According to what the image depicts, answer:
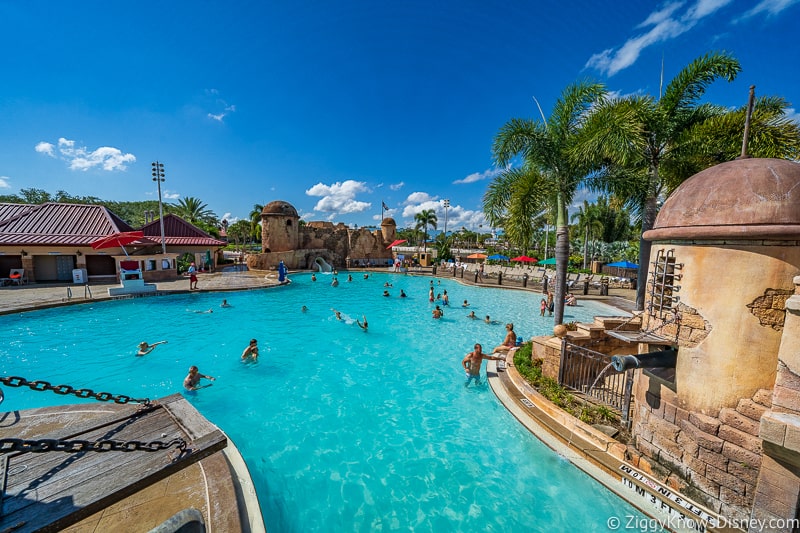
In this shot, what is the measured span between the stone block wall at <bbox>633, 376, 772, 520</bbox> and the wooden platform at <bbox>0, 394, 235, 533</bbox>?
6.10 meters

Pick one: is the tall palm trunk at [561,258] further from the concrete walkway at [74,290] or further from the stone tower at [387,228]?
the stone tower at [387,228]

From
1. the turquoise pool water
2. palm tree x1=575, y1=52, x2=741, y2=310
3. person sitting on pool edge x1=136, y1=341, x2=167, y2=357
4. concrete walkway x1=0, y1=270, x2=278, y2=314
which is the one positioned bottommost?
the turquoise pool water

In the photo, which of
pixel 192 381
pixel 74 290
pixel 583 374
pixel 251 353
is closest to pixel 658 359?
pixel 583 374

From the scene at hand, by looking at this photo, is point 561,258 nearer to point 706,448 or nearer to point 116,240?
point 706,448

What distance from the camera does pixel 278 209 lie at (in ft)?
114

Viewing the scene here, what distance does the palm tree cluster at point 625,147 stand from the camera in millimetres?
8089

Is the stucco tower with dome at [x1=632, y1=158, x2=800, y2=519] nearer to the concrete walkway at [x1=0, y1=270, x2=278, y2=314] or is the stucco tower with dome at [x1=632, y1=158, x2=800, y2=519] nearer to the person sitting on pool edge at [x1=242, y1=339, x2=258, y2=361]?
the person sitting on pool edge at [x1=242, y1=339, x2=258, y2=361]

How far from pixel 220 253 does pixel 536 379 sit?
4026 cm

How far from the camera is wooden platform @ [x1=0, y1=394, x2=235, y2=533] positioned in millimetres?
2207

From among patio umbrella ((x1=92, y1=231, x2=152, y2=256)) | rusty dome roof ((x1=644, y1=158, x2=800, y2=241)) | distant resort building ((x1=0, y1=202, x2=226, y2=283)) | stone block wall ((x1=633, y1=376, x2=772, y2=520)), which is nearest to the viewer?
rusty dome roof ((x1=644, y1=158, x2=800, y2=241))

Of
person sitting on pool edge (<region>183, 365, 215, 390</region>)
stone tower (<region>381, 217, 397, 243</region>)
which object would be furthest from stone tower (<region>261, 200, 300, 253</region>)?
person sitting on pool edge (<region>183, 365, 215, 390</region>)

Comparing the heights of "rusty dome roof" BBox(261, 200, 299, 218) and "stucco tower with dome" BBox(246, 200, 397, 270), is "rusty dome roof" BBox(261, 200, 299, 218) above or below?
above

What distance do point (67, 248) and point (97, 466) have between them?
29.1 meters

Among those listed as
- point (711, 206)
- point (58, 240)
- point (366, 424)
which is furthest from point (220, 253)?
point (711, 206)
